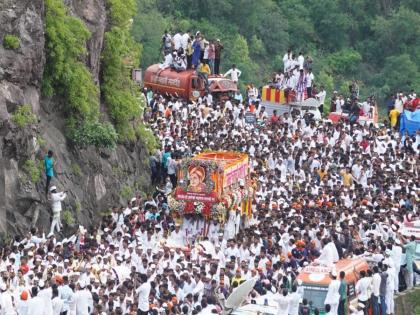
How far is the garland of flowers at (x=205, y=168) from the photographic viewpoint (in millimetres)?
42062

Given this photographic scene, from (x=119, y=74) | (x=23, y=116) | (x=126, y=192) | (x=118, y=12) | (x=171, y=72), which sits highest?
(x=118, y=12)

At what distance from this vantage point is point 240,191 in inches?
1711

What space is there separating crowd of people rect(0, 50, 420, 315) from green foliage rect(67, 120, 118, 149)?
1.74 m

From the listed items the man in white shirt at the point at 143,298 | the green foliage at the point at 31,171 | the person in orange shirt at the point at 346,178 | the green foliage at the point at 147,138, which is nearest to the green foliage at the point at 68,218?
the green foliage at the point at 31,171

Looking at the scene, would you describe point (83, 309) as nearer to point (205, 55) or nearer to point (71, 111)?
point (71, 111)

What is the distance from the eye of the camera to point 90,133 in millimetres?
42812

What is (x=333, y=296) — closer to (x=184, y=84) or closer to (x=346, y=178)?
(x=346, y=178)

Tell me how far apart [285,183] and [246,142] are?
9.62ft

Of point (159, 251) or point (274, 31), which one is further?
point (274, 31)

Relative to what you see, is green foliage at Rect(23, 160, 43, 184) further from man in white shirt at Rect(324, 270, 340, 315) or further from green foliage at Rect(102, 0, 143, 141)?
man in white shirt at Rect(324, 270, 340, 315)

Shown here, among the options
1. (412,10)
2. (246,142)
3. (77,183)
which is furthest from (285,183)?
(412,10)

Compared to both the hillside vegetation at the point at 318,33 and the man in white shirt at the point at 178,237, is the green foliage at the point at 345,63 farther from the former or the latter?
the man in white shirt at the point at 178,237

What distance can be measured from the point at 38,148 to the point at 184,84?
12.9 metres

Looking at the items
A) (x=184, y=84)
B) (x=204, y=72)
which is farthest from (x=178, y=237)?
(x=204, y=72)
